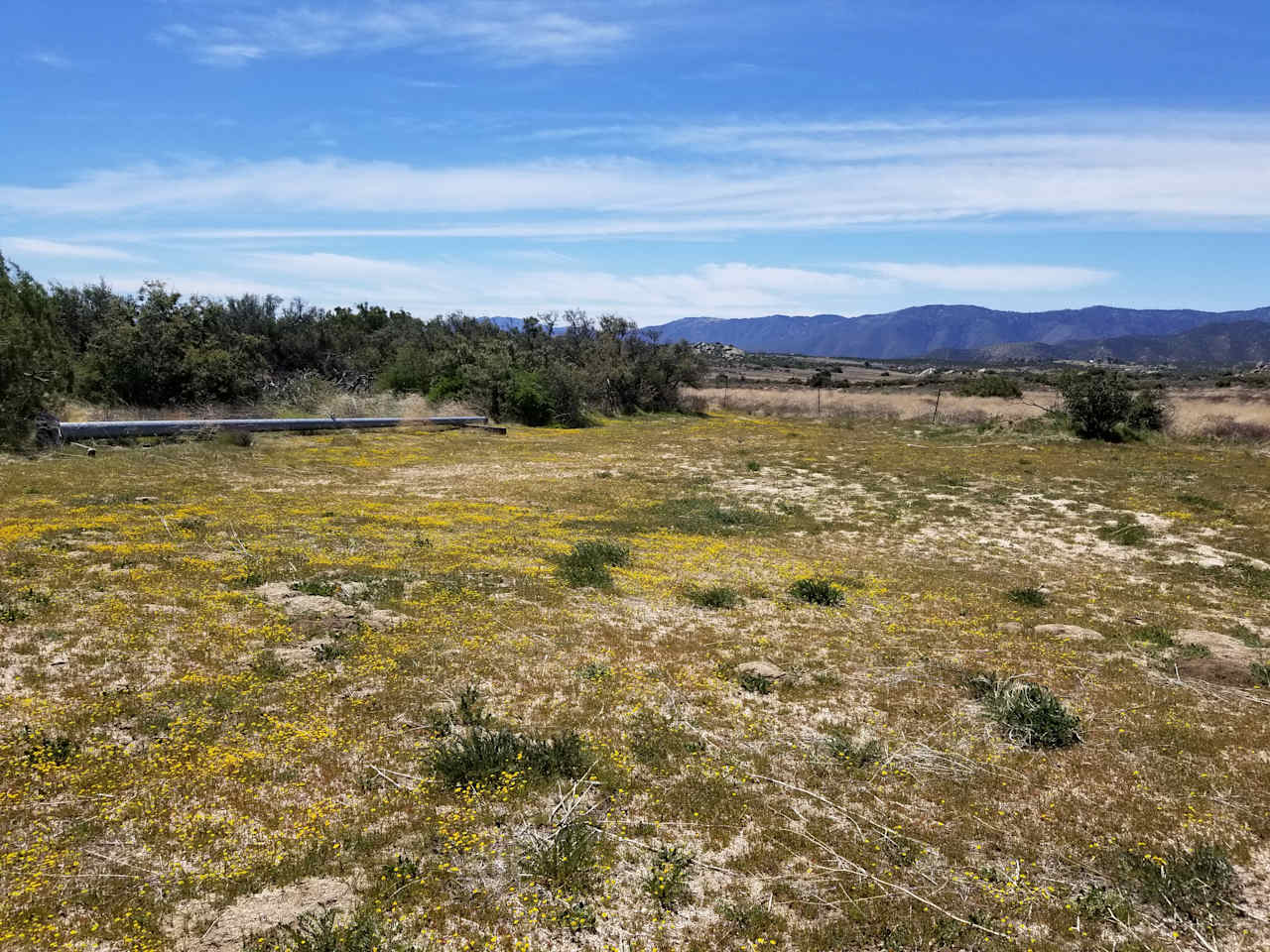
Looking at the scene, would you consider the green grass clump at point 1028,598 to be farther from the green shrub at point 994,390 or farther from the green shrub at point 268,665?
the green shrub at point 994,390

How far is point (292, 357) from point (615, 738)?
44.4 meters

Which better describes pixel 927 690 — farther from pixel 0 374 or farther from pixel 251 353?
pixel 251 353

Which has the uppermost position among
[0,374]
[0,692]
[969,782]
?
[0,374]

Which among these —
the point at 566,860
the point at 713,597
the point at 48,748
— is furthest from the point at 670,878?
the point at 713,597

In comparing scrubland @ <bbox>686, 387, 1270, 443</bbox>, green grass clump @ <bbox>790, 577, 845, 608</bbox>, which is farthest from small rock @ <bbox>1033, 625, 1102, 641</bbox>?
scrubland @ <bbox>686, 387, 1270, 443</bbox>

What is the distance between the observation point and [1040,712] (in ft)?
23.6

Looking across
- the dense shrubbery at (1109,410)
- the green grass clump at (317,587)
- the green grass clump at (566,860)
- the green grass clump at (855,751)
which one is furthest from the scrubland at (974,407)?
the green grass clump at (566,860)

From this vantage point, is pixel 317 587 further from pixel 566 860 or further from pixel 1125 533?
pixel 1125 533

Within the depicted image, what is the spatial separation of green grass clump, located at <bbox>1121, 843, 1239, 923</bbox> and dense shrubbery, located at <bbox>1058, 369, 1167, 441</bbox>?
104 ft

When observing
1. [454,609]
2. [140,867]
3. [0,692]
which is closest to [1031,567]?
[454,609]

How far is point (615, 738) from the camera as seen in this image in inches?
268

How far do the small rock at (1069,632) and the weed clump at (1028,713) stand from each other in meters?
2.09

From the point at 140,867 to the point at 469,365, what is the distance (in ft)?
120

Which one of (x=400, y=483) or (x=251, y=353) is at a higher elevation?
(x=251, y=353)
